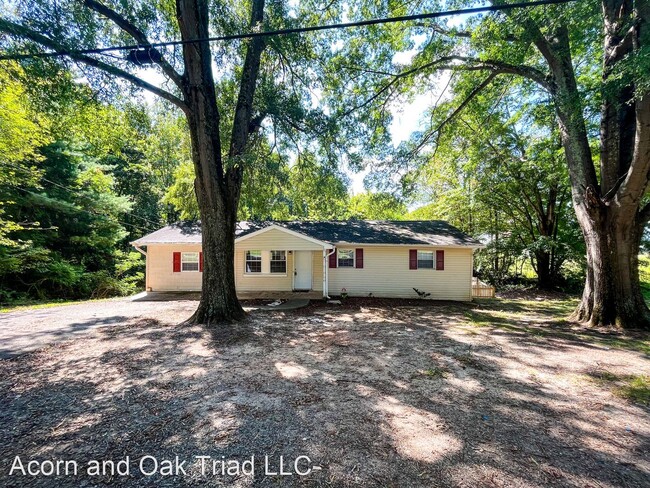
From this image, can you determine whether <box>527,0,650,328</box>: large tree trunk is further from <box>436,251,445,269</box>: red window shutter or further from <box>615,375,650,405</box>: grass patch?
<box>436,251,445,269</box>: red window shutter

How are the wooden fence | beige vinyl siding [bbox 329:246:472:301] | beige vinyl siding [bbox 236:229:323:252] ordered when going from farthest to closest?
the wooden fence → beige vinyl siding [bbox 329:246:472:301] → beige vinyl siding [bbox 236:229:323:252]

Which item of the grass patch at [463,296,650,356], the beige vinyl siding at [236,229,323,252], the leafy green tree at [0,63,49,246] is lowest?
the grass patch at [463,296,650,356]

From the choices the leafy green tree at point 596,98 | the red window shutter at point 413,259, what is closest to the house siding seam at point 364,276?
the red window shutter at point 413,259

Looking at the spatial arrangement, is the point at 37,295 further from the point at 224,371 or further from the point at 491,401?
the point at 491,401

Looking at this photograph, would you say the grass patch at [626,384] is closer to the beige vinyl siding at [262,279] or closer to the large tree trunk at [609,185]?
the large tree trunk at [609,185]

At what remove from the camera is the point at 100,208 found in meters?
16.4

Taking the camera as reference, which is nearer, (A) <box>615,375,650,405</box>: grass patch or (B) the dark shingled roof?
(A) <box>615,375,650,405</box>: grass patch

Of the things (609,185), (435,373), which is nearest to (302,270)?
(435,373)

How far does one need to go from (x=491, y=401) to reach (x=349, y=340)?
10.8ft

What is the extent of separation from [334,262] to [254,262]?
3803 millimetres

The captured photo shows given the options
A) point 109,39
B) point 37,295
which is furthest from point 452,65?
point 37,295

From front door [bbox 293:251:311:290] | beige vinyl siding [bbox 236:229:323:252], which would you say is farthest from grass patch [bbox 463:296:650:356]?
front door [bbox 293:251:311:290]

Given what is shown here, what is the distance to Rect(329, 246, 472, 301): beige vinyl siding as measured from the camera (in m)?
12.8

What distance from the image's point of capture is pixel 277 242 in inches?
488
